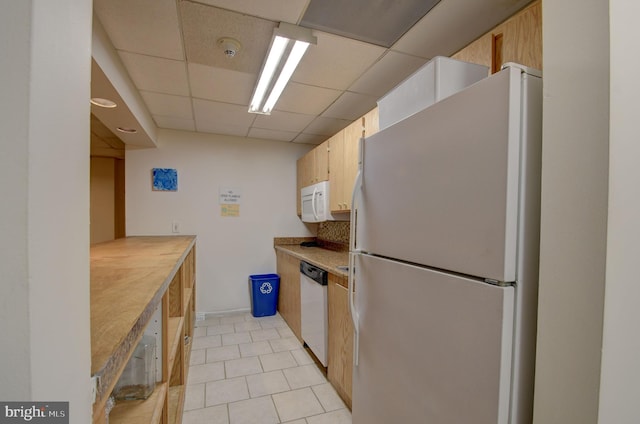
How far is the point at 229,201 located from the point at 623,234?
3.65 metres

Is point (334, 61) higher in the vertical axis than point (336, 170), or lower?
higher

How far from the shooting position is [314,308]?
2439 millimetres

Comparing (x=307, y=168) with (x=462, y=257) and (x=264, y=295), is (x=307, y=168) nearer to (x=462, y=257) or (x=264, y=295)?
(x=264, y=295)

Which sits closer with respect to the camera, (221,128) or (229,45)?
(229,45)

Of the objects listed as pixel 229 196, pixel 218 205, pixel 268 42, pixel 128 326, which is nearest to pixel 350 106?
pixel 268 42

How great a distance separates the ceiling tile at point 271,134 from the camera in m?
3.51

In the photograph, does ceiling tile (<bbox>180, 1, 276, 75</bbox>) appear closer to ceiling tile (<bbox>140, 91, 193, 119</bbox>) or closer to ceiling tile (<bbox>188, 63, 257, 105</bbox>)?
ceiling tile (<bbox>188, 63, 257, 105</bbox>)

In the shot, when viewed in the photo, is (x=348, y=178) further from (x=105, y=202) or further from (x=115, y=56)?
(x=105, y=202)

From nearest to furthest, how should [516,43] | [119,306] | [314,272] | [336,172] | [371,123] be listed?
[119,306]
[516,43]
[371,123]
[314,272]
[336,172]

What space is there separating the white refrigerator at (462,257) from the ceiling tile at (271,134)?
2519 millimetres

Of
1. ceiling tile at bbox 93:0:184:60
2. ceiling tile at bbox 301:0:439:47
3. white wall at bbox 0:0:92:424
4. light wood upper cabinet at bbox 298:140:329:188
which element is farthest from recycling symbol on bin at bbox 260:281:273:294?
white wall at bbox 0:0:92:424

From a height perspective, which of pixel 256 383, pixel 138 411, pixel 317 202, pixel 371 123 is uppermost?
pixel 371 123

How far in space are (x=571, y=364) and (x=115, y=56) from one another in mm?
2594

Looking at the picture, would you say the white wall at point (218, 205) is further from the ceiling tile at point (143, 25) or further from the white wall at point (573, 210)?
the white wall at point (573, 210)
